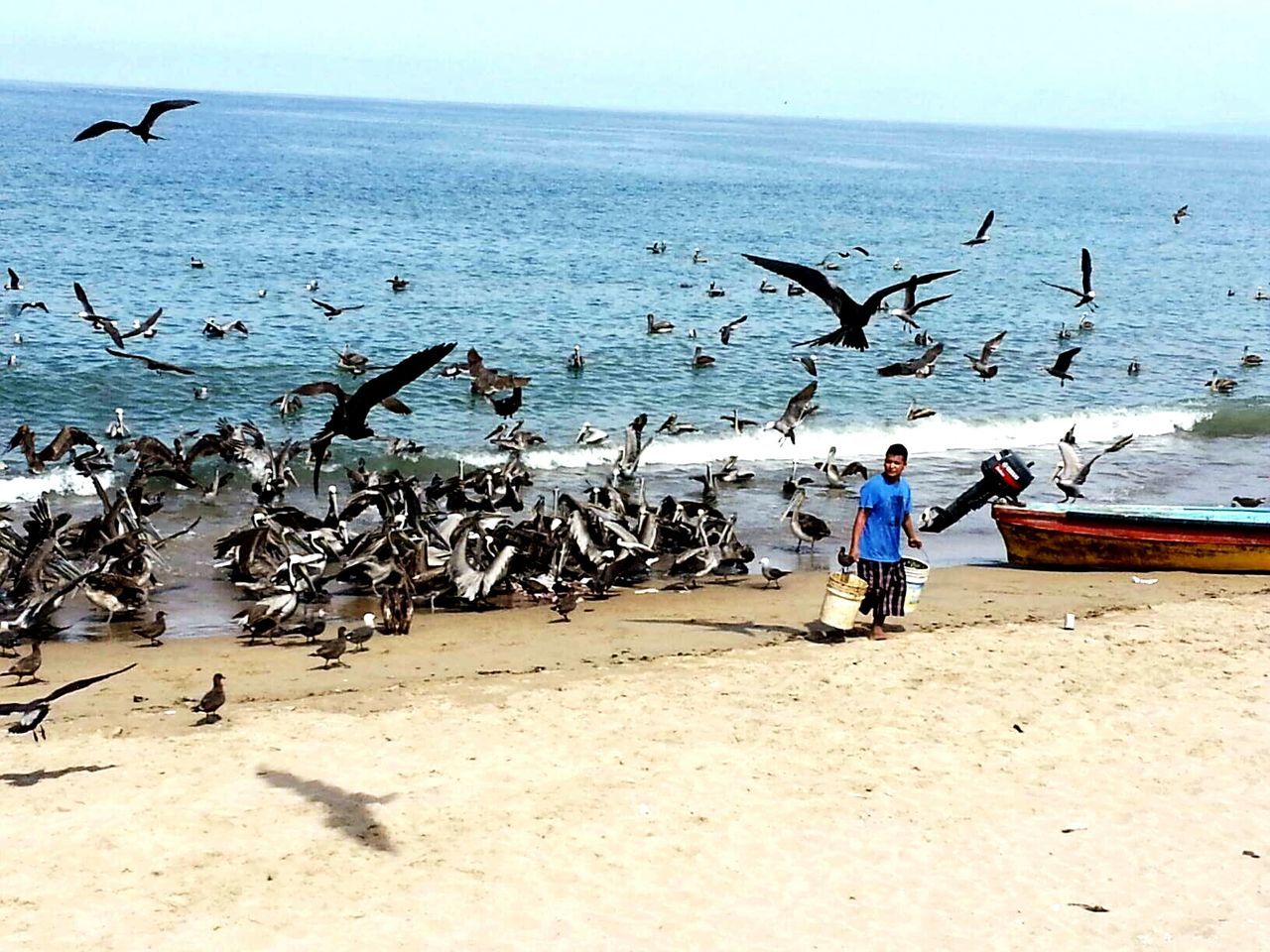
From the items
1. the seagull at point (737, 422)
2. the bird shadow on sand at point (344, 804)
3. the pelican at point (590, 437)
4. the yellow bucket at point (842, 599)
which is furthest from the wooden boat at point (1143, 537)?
the bird shadow on sand at point (344, 804)

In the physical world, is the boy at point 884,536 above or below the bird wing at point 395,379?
below

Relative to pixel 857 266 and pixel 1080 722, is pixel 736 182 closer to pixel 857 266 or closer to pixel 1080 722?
pixel 857 266

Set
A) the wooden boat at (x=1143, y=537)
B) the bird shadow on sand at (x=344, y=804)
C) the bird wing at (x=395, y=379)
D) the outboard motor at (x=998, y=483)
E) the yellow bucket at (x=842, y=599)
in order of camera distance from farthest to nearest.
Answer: the wooden boat at (x=1143, y=537) < the outboard motor at (x=998, y=483) < the yellow bucket at (x=842, y=599) < the bird wing at (x=395, y=379) < the bird shadow on sand at (x=344, y=804)

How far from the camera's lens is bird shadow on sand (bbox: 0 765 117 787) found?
28.8 ft

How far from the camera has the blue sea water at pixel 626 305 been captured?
24.5m

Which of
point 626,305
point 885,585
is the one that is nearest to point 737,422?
point 885,585

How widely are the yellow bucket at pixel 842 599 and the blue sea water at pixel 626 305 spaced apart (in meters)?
5.84

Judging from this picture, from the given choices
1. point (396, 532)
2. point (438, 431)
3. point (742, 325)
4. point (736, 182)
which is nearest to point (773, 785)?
point (396, 532)

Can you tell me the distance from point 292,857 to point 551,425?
1743 cm

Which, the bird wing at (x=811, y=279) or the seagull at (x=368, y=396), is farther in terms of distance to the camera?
the bird wing at (x=811, y=279)

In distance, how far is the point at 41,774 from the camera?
29.2 feet

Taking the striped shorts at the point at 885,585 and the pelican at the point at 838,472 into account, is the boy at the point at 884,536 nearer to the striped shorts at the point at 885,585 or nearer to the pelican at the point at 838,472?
the striped shorts at the point at 885,585

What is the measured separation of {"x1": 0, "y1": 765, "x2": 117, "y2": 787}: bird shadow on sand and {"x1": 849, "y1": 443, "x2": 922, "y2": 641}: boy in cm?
569

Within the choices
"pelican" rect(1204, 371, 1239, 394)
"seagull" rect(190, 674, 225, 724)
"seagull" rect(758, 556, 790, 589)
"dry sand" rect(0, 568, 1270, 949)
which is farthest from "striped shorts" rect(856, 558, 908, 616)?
"pelican" rect(1204, 371, 1239, 394)
